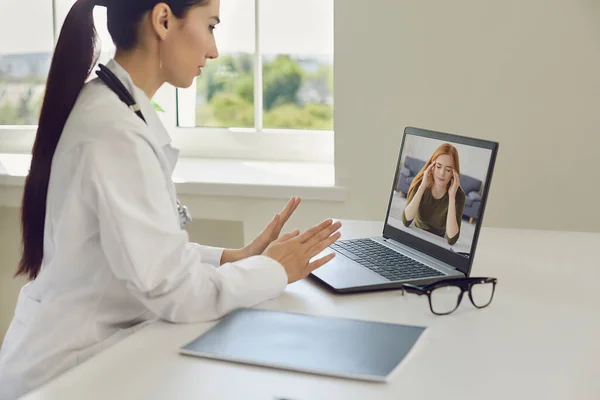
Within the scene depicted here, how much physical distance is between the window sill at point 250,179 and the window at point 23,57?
1.07 feet

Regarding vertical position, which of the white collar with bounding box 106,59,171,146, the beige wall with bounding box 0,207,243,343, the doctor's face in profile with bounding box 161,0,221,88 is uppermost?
the doctor's face in profile with bounding box 161,0,221,88

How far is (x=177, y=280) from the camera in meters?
1.26

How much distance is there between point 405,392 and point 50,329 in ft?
1.95

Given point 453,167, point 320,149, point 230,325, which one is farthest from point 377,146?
point 230,325

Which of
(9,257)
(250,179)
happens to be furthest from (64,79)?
(9,257)

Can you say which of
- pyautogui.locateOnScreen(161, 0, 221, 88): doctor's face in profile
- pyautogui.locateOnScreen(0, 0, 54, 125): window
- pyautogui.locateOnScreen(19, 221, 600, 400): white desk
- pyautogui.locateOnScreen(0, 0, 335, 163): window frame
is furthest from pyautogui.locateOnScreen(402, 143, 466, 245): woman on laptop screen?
pyautogui.locateOnScreen(0, 0, 54, 125): window

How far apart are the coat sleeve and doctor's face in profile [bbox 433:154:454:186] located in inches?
18.6

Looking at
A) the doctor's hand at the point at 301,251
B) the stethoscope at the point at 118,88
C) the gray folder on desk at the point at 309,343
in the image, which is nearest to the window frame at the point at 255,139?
the doctor's hand at the point at 301,251

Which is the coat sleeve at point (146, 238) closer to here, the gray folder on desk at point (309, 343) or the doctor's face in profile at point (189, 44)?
the gray folder on desk at point (309, 343)

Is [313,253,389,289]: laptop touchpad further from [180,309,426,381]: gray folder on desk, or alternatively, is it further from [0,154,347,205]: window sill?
[0,154,347,205]: window sill

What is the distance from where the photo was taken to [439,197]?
5.16 ft

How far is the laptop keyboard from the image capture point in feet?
5.01

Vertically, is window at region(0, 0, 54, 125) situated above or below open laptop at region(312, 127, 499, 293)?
above

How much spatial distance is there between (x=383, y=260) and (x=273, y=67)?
1.33m
